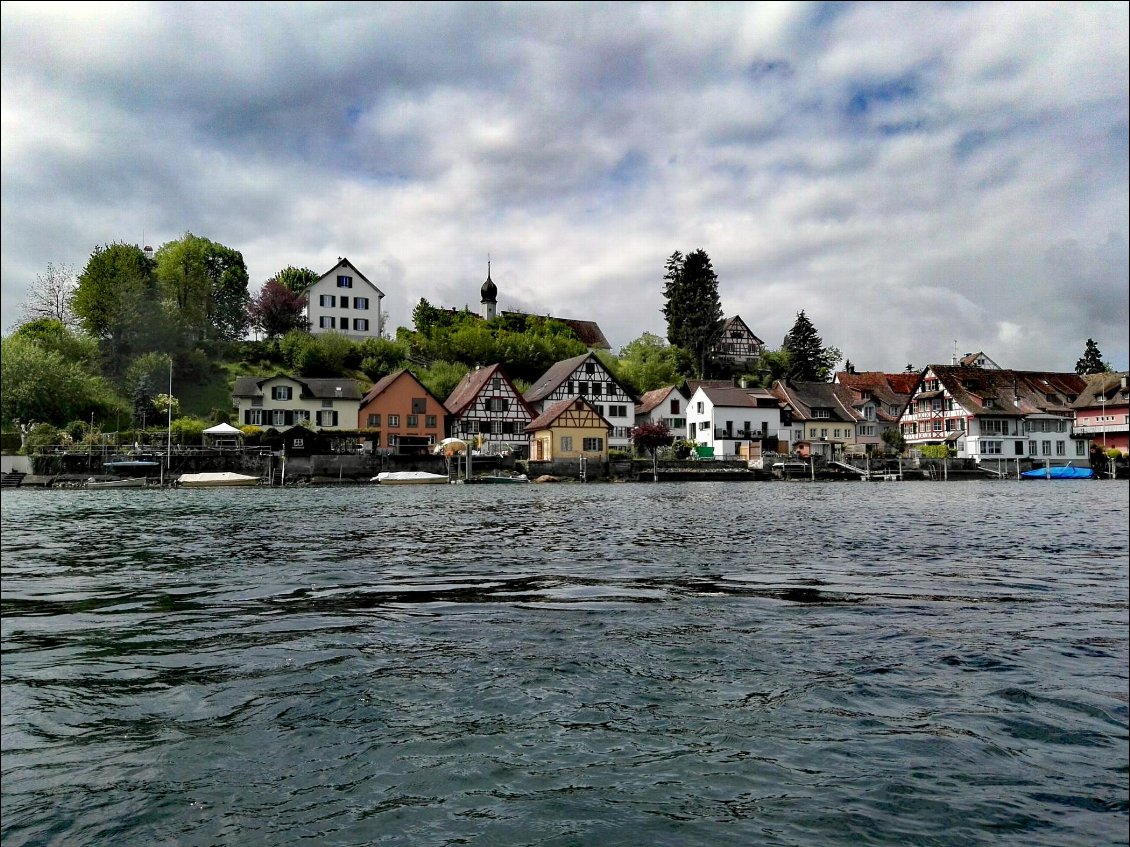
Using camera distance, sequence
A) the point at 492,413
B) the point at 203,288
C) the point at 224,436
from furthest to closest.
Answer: the point at 203,288, the point at 492,413, the point at 224,436

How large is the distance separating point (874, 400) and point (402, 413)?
53280mm

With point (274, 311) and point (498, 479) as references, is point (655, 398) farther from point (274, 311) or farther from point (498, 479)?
point (274, 311)

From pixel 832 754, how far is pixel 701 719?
1006 mm

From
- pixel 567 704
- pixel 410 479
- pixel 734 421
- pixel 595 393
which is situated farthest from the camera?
pixel 734 421

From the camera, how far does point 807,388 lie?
88.2 m

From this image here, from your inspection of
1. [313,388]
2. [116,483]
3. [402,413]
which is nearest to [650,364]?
[402,413]

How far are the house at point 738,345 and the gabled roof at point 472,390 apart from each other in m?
39.2

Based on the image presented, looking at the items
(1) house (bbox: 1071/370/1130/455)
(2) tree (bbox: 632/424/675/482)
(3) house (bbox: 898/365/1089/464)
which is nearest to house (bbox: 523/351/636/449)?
(2) tree (bbox: 632/424/675/482)

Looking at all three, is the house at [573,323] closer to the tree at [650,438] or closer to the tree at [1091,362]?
the tree at [650,438]

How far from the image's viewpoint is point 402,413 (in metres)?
71.2

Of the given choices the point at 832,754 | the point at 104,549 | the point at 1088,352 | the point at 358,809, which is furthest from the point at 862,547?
the point at 1088,352

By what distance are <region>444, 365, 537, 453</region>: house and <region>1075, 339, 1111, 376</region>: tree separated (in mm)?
97241

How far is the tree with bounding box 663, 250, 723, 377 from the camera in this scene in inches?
3981

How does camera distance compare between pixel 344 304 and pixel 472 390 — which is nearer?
pixel 472 390
